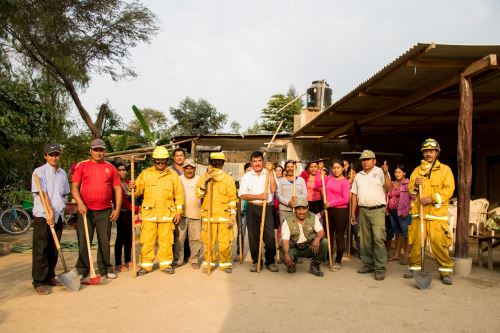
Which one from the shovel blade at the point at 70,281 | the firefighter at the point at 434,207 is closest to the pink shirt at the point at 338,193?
the firefighter at the point at 434,207

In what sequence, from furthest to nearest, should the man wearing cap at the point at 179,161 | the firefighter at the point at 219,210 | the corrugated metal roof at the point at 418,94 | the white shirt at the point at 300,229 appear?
1. the man wearing cap at the point at 179,161
2. the firefighter at the point at 219,210
3. the white shirt at the point at 300,229
4. the corrugated metal roof at the point at 418,94

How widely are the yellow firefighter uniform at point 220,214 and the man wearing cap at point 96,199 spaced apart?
4.18ft

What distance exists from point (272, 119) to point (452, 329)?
2961cm

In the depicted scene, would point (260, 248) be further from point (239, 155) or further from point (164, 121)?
point (164, 121)

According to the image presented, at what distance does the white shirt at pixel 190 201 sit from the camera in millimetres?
6793

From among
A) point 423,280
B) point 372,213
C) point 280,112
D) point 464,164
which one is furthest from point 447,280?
point 280,112

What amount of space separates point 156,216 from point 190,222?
70 centimetres

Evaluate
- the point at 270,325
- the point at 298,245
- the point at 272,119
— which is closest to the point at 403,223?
the point at 298,245

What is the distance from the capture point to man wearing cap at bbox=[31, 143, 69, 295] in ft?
17.2

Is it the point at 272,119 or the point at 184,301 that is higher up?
the point at 272,119

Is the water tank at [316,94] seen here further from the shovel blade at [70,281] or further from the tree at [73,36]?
the shovel blade at [70,281]

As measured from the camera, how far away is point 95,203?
5.79 metres

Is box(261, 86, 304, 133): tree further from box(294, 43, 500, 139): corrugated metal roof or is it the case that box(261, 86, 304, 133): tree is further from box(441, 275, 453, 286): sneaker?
box(441, 275, 453, 286): sneaker

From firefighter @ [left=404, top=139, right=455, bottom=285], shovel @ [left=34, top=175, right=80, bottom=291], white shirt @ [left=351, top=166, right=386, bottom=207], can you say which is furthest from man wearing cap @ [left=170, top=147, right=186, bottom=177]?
firefighter @ [left=404, top=139, right=455, bottom=285]
